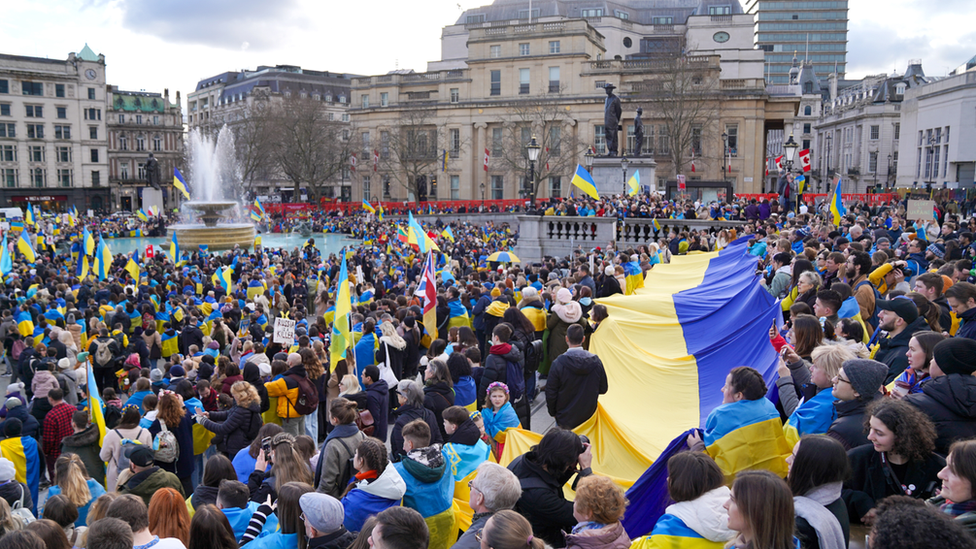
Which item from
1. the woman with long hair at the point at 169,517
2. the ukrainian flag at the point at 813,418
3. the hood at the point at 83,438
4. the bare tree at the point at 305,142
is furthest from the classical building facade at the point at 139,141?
the ukrainian flag at the point at 813,418

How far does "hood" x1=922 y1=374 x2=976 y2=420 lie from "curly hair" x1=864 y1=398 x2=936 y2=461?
1.89 feet

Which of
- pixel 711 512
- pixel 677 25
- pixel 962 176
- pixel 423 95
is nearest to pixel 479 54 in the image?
pixel 423 95

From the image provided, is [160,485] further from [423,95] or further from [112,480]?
[423,95]

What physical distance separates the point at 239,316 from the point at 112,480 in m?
8.69

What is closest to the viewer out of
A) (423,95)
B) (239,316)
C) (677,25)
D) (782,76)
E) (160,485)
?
(160,485)

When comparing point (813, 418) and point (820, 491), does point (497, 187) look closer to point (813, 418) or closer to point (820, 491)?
point (813, 418)

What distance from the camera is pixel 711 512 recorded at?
391 centimetres

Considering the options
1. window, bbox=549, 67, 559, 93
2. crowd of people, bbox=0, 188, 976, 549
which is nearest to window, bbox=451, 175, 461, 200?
window, bbox=549, 67, 559, 93

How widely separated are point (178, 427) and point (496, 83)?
6247cm

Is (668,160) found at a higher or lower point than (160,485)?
higher

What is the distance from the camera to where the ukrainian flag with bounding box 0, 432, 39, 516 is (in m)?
7.48

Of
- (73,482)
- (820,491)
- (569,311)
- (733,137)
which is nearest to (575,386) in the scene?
(569,311)

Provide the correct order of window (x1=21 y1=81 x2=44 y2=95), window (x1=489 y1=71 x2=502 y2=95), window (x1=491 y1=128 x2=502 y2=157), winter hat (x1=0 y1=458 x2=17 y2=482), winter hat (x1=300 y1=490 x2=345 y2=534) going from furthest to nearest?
1. window (x1=21 y1=81 x2=44 y2=95)
2. window (x1=491 y1=128 x2=502 y2=157)
3. window (x1=489 y1=71 x2=502 y2=95)
4. winter hat (x1=0 y1=458 x2=17 y2=482)
5. winter hat (x1=300 y1=490 x2=345 y2=534)

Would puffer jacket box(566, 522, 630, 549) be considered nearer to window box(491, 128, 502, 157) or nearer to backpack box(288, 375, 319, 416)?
backpack box(288, 375, 319, 416)
